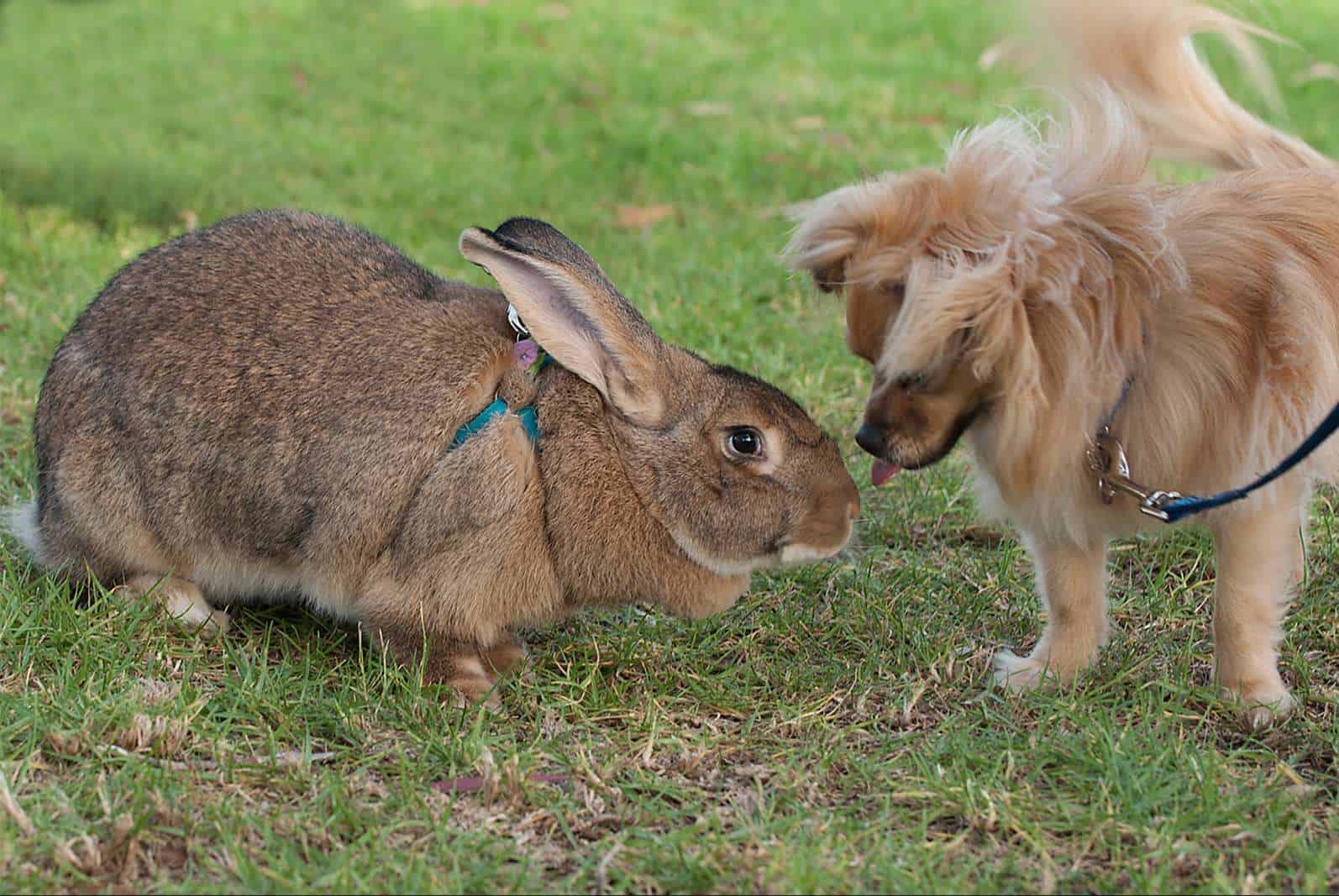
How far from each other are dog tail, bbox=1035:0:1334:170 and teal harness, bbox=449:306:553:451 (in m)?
1.63

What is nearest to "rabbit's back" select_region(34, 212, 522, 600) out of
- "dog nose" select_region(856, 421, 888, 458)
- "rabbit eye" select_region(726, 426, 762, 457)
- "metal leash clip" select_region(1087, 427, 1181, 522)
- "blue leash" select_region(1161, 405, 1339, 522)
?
"rabbit eye" select_region(726, 426, 762, 457)

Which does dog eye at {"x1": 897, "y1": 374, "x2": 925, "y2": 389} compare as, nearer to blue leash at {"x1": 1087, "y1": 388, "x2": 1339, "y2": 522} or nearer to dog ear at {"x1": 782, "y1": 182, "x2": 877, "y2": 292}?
dog ear at {"x1": 782, "y1": 182, "x2": 877, "y2": 292}

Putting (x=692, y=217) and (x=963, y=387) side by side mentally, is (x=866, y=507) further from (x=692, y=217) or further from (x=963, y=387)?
(x=692, y=217)

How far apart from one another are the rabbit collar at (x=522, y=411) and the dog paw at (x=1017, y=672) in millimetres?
1272

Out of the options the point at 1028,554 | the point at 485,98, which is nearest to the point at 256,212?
the point at 1028,554

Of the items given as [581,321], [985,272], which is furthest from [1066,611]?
[581,321]

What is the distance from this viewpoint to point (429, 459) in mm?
3406

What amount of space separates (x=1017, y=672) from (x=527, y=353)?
1430 mm

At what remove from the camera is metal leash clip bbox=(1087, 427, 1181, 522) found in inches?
125

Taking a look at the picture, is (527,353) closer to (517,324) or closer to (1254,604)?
(517,324)

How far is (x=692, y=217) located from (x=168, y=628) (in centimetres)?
453

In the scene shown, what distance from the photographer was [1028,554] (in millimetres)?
4246

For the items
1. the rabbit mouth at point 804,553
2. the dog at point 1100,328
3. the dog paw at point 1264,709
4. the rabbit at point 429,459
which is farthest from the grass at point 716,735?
the dog at point 1100,328

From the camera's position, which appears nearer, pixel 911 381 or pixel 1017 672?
pixel 911 381
